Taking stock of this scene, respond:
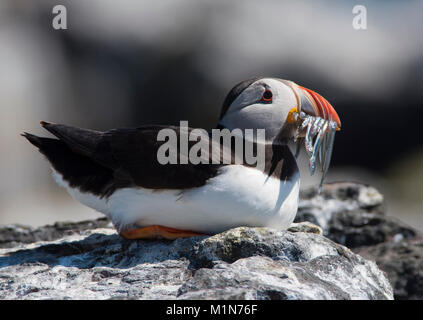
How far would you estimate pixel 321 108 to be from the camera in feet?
16.6

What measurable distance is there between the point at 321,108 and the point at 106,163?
6.19 feet

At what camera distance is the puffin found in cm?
466

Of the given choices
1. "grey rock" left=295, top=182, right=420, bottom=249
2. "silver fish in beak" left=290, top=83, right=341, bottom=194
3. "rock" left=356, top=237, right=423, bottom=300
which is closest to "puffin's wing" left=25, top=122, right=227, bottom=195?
"silver fish in beak" left=290, top=83, right=341, bottom=194

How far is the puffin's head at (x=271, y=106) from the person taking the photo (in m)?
4.96

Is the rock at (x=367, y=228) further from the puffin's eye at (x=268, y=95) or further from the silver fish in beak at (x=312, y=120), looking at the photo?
the puffin's eye at (x=268, y=95)

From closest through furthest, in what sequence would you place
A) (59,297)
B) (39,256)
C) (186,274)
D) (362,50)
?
(59,297)
(186,274)
(39,256)
(362,50)

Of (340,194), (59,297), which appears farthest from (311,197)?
(59,297)

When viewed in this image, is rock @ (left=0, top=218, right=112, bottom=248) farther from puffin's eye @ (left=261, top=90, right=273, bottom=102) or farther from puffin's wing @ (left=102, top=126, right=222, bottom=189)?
puffin's eye @ (left=261, top=90, right=273, bottom=102)

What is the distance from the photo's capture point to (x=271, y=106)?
195 inches

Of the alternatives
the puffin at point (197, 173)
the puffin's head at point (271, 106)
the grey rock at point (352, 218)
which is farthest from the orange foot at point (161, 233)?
the grey rock at point (352, 218)

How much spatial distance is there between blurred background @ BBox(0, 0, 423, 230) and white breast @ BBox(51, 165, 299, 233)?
10796 millimetres

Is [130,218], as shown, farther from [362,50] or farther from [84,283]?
[362,50]

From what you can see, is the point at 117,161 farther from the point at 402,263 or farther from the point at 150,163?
the point at 402,263
